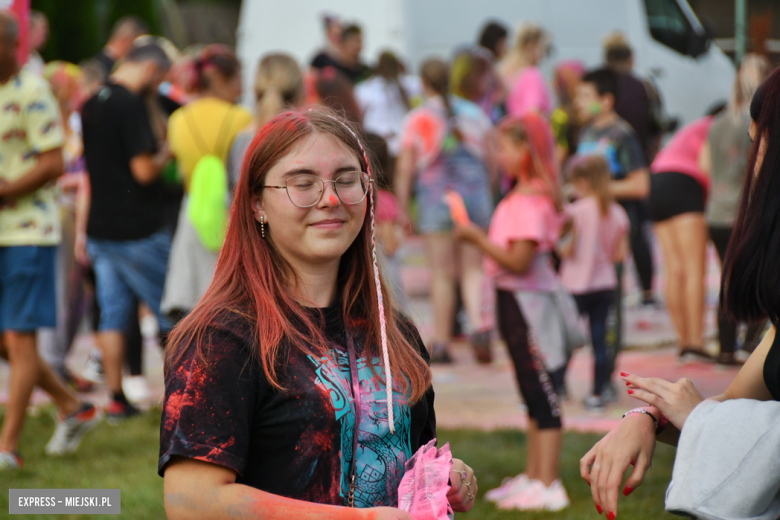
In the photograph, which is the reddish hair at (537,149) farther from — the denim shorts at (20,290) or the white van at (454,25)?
the white van at (454,25)

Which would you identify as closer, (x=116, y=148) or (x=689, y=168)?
(x=116, y=148)

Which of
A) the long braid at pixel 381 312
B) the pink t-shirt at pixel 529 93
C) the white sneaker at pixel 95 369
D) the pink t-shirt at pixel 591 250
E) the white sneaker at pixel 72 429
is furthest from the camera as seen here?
the pink t-shirt at pixel 529 93

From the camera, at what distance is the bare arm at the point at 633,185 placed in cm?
672

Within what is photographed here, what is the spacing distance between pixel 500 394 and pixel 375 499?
4315 mm

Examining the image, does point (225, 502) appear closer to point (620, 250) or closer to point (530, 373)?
point (530, 373)

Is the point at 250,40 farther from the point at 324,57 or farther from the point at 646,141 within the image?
the point at 646,141

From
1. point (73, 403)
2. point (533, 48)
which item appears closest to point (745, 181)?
point (73, 403)

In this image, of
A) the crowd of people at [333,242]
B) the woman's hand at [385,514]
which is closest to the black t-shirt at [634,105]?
the crowd of people at [333,242]

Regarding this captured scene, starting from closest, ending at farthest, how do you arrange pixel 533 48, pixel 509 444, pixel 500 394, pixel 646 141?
pixel 509 444 < pixel 500 394 < pixel 646 141 < pixel 533 48

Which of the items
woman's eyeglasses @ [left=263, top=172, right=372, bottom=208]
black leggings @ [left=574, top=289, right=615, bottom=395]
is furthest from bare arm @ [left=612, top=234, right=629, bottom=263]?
woman's eyeglasses @ [left=263, top=172, right=372, bottom=208]

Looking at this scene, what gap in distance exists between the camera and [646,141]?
8211 millimetres

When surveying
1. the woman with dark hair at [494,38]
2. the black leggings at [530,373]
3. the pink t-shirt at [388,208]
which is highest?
the woman with dark hair at [494,38]

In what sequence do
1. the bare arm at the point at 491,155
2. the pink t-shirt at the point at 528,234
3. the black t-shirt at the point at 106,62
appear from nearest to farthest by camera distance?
the pink t-shirt at the point at 528,234 → the bare arm at the point at 491,155 → the black t-shirt at the point at 106,62

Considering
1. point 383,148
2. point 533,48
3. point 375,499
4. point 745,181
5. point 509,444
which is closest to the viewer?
point 375,499
